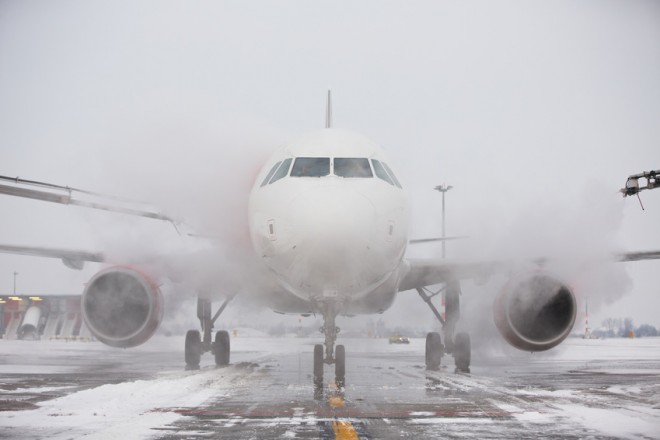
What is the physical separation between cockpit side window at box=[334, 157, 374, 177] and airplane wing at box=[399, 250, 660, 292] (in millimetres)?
4182

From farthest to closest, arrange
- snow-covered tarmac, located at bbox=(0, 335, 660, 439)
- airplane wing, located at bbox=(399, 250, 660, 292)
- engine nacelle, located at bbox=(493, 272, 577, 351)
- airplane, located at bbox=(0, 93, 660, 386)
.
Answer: airplane wing, located at bbox=(399, 250, 660, 292) → engine nacelle, located at bbox=(493, 272, 577, 351) → airplane, located at bbox=(0, 93, 660, 386) → snow-covered tarmac, located at bbox=(0, 335, 660, 439)

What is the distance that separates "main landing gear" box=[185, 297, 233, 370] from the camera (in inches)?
701

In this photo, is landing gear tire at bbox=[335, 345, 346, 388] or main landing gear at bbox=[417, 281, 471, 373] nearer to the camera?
landing gear tire at bbox=[335, 345, 346, 388]

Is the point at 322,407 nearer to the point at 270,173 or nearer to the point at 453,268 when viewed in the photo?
the point at 270,173

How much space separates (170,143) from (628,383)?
1093 cm

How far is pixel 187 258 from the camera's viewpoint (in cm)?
1570

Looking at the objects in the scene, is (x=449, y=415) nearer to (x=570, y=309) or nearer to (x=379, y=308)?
(x=570, y=309)

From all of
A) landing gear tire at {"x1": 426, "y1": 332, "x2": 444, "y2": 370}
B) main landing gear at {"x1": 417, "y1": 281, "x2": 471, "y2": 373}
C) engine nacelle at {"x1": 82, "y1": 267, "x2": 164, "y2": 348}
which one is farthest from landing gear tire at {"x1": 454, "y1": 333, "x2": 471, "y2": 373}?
engine nacelle at {"x1": 82, "y1": 267, "x2": 164, "y2": 348}

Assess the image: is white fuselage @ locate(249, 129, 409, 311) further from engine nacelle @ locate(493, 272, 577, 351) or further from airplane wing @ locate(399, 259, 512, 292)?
airplane wing @ locate(399, 259, 512, 292)

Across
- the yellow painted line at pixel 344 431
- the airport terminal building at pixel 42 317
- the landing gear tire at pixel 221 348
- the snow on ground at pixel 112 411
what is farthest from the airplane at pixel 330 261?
the airport terminal building at pixel 42 317

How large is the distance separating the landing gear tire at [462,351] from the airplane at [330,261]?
113 mm

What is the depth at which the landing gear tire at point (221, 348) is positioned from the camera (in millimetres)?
18781

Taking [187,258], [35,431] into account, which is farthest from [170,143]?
[35,431]

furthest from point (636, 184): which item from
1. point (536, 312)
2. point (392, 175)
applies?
point (392, 175)
